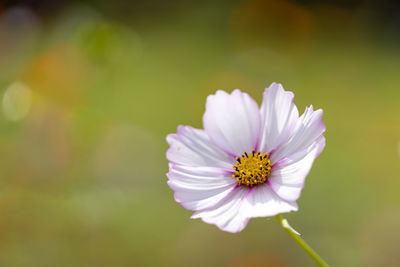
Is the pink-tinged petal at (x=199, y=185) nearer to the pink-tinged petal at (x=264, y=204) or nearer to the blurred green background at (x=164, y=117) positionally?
the pink-tinged petal at (x=264, y=204)

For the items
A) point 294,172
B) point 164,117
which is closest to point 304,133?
point 294,172

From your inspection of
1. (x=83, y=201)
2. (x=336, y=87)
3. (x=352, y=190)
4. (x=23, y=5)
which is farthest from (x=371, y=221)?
(x=23, y=5)

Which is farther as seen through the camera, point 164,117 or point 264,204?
point 164,117

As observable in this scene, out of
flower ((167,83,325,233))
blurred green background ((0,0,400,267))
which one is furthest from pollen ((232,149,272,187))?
blurred green background ((0,0,400,267))

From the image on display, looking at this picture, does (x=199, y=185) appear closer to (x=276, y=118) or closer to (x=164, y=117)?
(x=276, y=118)

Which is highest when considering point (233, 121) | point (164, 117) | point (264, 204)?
point (164, 117)

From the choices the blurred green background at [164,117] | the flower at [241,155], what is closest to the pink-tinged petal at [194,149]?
the flower at [241,155]

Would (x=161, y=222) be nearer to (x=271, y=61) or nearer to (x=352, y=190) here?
(x=352, y=190)
